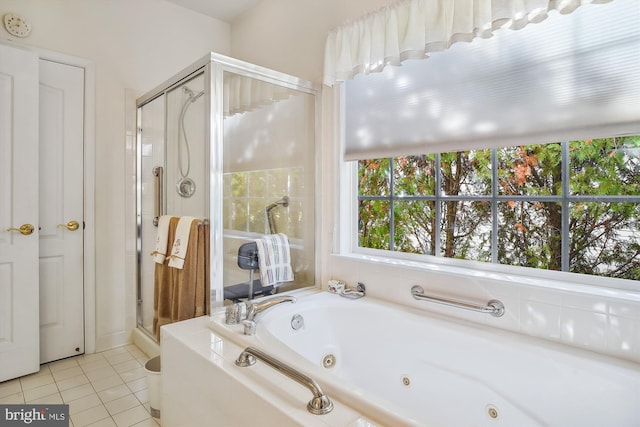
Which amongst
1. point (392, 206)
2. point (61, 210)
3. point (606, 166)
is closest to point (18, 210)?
point (61, 210)

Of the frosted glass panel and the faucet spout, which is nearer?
the faucet spout

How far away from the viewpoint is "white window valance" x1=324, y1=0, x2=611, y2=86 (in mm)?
1406

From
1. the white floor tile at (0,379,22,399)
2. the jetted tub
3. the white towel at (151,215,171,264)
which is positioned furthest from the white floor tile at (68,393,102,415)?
the jetted tub

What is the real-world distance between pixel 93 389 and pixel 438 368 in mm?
1934

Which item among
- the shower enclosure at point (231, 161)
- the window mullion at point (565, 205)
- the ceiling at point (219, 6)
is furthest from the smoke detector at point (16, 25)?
the window mullion at point (565, 205)

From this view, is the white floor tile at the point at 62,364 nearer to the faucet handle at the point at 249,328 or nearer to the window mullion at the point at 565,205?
the faucet handle at the point at 249,328

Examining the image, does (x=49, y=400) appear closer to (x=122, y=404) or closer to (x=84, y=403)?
(x=84, y=403)

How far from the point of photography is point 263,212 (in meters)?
2.08

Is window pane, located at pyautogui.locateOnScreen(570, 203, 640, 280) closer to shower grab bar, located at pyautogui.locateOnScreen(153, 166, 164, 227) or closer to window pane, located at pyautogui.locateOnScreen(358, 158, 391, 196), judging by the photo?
Answer: window pane, located at pyautogui.locateOnScreen(358, 158, 391, 196)

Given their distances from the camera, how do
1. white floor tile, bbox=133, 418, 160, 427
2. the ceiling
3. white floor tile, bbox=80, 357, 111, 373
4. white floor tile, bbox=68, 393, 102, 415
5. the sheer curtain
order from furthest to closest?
the ceiling < white floor tile, bbox=80, 357, 111, 373 < white floor tile, bbox=68, 393, 102, 415 < white floor tile, bbox=133, 418, 160, 427 < the sheer curtain

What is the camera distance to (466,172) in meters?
1.94

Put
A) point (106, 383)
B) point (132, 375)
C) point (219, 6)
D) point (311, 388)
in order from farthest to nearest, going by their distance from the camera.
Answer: point (219, 6)
point (132, 375)
point (106, 383)
point (311, 388)

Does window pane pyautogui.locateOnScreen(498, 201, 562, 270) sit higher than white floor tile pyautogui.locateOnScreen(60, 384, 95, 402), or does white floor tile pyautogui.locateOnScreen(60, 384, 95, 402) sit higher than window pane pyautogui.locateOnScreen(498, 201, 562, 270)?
window pane pyautogui.locateOnScreen(498, 201, 562, 270)

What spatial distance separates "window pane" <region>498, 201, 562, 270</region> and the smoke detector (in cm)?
304
